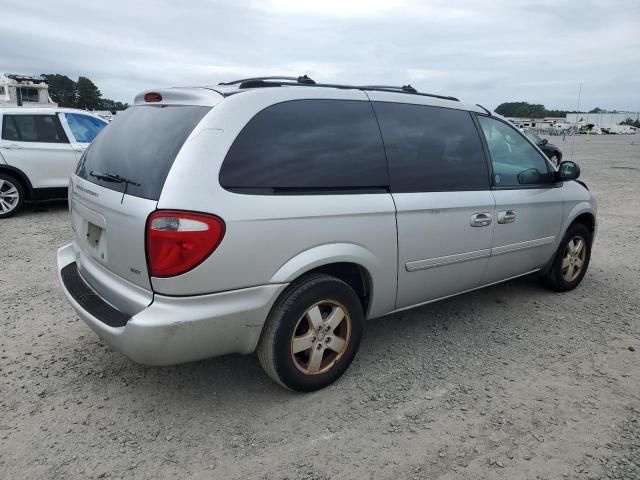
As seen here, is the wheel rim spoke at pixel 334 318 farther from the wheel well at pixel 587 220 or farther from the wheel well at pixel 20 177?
the wheel well at pixel 20 177

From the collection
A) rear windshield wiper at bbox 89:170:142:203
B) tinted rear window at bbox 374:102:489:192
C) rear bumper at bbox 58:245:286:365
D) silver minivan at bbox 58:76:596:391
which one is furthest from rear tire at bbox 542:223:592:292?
rear windshield wiper at bbox 89:170:142:203

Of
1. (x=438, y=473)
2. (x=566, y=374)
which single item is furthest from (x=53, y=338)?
(x=566, y=374)

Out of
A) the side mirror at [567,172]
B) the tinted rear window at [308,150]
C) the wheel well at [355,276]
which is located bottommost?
the wheel well at [355,276]

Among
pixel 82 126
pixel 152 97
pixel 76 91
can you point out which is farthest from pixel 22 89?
pixel 76 91

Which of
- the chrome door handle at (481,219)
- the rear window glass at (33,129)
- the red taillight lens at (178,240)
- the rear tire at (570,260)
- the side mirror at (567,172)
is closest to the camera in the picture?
the red taillight lens at (178,240)

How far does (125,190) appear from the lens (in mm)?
2615

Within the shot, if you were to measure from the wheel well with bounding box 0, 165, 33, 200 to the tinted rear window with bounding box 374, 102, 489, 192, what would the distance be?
21.9 feet

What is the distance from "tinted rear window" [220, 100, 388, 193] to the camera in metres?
2.58

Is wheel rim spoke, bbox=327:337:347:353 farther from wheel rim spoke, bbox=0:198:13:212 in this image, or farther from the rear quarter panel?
wheel rim spoke, bbox=0:198:13:212

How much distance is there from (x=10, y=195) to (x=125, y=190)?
628 cm

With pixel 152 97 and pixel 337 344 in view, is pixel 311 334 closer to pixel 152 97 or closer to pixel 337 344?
pixel 337 344

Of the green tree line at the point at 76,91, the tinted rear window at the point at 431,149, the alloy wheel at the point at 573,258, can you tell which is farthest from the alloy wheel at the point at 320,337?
the green tree line at the point at 76,91

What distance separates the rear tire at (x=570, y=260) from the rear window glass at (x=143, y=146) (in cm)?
355

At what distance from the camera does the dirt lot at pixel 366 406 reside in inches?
95.2
